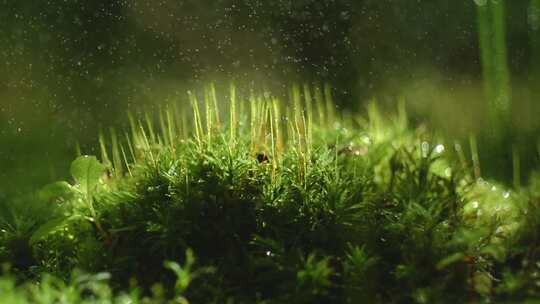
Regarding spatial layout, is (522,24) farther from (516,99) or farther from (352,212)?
(352,212)

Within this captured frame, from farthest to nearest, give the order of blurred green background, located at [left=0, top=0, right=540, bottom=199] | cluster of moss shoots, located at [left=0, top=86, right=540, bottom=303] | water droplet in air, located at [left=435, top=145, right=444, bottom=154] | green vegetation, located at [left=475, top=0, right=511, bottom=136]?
green vegetation, located at [left=475, top=0, right=511, bottom=136] → blurred green background, located at [left=0, top=0, right=540, bottom=199] → water droplet in air, located at [left=435, top=145, right=444, bottom=154] → cluster of moss shoots, located at [left=0, top=86, right=540, bottom=303]

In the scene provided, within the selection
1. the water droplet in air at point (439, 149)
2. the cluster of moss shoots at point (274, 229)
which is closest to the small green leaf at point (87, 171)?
the cluster of moss shoots at point (274, 229)

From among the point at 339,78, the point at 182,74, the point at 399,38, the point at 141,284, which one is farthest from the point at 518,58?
the point at 141,284

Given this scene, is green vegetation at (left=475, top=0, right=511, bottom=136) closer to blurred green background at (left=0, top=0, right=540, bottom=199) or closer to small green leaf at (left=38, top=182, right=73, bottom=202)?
blurred green background at (left=0, top=0, right=540, bottom=199)

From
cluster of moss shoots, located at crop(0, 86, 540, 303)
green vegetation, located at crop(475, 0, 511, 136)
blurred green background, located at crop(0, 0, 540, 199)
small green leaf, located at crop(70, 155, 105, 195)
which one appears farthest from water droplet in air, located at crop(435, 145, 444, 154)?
green vegetation, located at crop(475, 0, 511, 136)

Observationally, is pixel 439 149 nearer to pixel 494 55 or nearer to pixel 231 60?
pixel 231 60

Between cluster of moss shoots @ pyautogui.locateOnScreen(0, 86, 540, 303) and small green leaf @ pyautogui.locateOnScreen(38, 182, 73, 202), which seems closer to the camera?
cluster of moss shoots @ pyautogui.locateOnScreen(0, 86, 540, 303)

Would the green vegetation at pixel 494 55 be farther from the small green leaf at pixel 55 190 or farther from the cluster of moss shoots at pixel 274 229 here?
the small green leaf at pixel 55 190

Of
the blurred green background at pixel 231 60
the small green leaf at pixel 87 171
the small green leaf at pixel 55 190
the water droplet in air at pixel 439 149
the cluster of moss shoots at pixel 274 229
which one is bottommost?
the cluster of moss shoots at pixel 274 229
